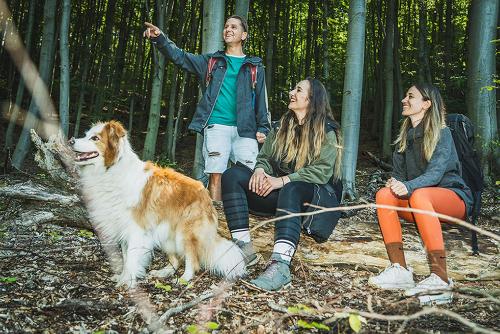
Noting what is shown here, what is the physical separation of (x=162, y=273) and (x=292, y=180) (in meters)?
1.36

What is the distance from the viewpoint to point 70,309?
2.69 metres

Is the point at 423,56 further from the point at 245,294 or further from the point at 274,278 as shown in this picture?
the point at 245,294

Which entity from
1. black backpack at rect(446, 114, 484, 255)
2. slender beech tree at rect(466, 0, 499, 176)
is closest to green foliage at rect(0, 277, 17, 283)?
black backpack at rect(446, 114, 484, 255)

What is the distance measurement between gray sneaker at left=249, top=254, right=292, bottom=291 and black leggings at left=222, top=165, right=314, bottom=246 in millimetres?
199

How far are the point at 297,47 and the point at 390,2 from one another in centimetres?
1086

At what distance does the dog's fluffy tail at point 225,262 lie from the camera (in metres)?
3.44

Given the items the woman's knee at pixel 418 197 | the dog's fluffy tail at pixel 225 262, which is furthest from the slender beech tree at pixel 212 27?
the woman's knee at pixel 418 197

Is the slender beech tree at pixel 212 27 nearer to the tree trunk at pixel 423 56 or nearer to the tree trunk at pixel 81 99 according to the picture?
the tree trunk at pixel 423 56

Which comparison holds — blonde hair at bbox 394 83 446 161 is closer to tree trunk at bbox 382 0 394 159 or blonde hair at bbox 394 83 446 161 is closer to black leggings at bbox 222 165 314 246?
black leggings at bbox 222 165 314 246

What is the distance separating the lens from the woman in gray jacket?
10.6 feet

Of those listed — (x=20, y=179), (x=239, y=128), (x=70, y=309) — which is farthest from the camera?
→ (x=20, y=179)

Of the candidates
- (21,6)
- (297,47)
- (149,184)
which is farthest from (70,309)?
(297,47)

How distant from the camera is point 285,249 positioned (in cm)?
329

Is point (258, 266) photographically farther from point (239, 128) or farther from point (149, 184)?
point (239, 128)
